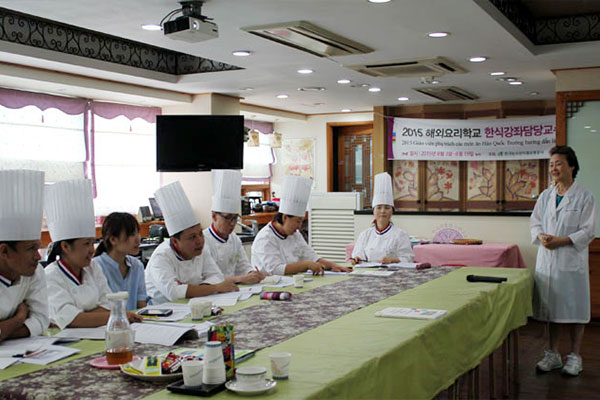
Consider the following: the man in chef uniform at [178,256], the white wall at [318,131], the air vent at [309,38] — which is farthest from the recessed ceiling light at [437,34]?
the white wall at [318,131]

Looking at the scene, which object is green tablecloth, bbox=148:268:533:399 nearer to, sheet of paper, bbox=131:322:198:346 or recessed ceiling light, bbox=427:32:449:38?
sheet of paper, bbox=131:322:198:346

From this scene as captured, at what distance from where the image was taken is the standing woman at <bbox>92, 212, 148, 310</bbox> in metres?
2.96

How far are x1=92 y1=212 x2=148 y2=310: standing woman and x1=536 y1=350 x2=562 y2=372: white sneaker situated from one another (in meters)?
2.67

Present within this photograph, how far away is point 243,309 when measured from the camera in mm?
2748

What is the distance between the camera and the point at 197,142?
6.57 metres

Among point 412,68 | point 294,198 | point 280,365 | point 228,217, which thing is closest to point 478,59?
point 412,68

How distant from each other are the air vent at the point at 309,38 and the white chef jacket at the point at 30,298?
248cm

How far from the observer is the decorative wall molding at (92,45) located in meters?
4.84

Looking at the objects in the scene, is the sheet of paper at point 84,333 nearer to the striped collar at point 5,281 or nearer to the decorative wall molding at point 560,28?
the striped collar at point 5,281

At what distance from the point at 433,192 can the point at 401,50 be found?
3.99m

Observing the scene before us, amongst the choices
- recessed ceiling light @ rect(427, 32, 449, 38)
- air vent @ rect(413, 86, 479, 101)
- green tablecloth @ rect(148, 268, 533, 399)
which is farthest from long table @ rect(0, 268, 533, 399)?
air vent @ rect(413, 86, 479, 101)

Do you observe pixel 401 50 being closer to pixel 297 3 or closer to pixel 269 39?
pixel 269 39

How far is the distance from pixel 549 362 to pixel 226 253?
7.41 ft

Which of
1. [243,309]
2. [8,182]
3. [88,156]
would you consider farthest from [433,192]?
[8,182]
